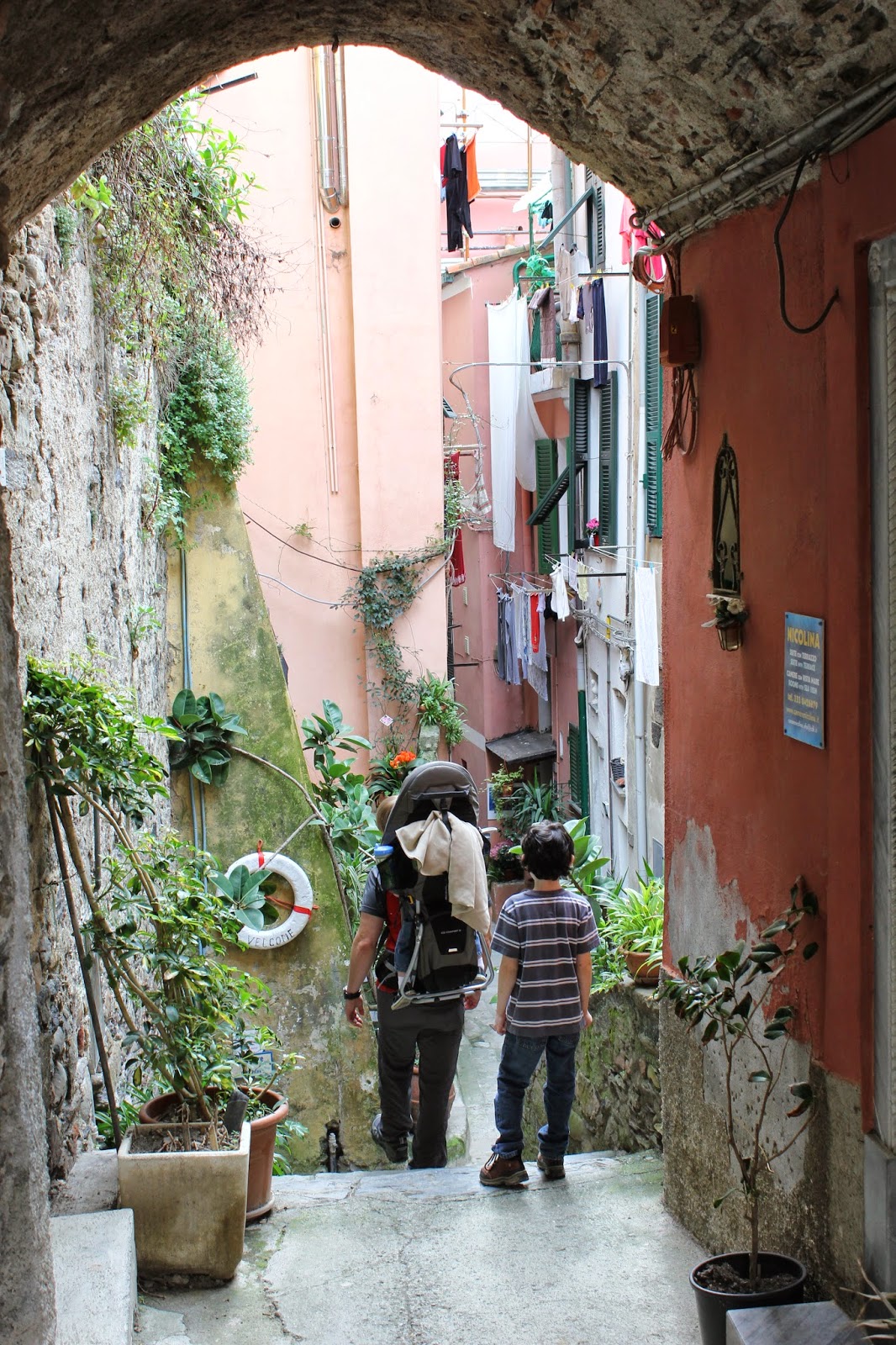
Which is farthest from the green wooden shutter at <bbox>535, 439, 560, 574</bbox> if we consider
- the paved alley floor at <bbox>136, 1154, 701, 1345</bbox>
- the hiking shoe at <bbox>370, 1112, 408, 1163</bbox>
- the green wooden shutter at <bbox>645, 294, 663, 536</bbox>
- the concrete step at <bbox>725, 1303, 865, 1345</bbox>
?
the concrete step at <bbox>725, 1303, 865, 1345</bbox>

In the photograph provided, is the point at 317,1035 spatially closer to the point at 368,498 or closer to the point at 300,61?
the point at 368,498

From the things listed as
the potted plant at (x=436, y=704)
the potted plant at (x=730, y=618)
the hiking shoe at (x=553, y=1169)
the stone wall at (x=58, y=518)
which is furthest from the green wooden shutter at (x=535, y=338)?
the potted plant at (x=730, y=618)

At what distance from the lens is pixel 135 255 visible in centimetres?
593

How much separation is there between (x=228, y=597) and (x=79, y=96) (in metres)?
5.60

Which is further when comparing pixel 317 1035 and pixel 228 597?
pixel 228 597

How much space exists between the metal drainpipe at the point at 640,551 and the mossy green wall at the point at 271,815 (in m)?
3.71

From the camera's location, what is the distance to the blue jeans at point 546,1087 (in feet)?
17.0

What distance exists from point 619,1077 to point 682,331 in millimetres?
4040

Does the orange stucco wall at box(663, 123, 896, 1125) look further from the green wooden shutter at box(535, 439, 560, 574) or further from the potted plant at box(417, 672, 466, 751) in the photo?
the green wooden shutter at box(535, 439, 560, 574)

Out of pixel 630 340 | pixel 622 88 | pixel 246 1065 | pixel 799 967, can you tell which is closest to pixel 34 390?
pixel 622 88

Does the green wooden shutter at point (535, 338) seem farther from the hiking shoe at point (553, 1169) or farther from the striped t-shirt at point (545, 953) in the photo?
the hiking shoe at point (553, 1169)

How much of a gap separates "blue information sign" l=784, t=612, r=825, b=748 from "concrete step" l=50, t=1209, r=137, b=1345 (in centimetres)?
244

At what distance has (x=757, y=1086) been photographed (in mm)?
3883

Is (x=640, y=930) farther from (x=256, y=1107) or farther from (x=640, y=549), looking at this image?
(x=640, y=549)
